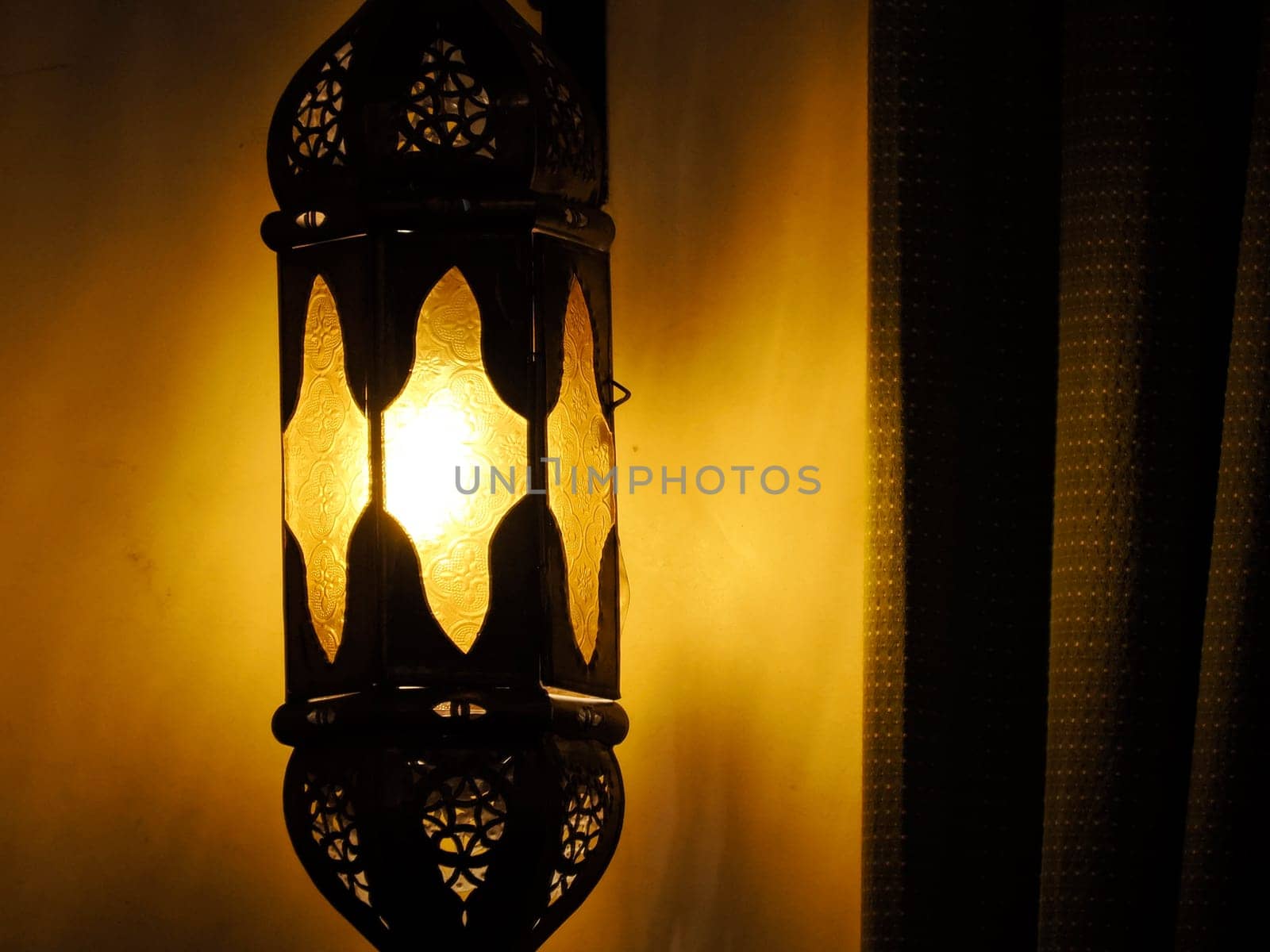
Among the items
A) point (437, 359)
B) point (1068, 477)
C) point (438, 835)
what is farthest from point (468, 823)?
point (1068, 477)

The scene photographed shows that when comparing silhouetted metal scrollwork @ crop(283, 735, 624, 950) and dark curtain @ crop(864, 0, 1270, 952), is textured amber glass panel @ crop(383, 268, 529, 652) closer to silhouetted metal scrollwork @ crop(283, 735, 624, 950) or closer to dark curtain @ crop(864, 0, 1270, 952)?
silhouetted metal scrollwork @ crop(283, 735, 624, 950)

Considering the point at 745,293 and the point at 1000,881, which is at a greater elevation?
the point at 745,293

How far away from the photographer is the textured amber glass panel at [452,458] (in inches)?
34.8

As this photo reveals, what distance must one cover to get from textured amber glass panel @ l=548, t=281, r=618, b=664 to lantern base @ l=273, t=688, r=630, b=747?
7 cm

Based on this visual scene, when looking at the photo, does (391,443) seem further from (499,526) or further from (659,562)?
(659,562)

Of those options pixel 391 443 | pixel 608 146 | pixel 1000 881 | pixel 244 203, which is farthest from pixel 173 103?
pixel 1000 881

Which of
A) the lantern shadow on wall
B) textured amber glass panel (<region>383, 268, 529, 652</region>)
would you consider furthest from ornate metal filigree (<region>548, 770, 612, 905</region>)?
Result: textured amber glass panel (<region>383, 268, 529, 652</region>)

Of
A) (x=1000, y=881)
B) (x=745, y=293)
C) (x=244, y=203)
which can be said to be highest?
(x=244, y=203)

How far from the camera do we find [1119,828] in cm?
85

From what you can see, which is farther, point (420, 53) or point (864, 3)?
point (864, 3)

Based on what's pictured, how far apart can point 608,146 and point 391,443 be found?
49cm

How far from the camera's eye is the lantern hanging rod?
121cm

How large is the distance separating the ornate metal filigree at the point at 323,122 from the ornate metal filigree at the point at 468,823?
0.47 meters

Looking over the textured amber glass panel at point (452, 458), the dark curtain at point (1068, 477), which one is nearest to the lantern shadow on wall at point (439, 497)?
the textured amber glass panel at point (452, 458)
